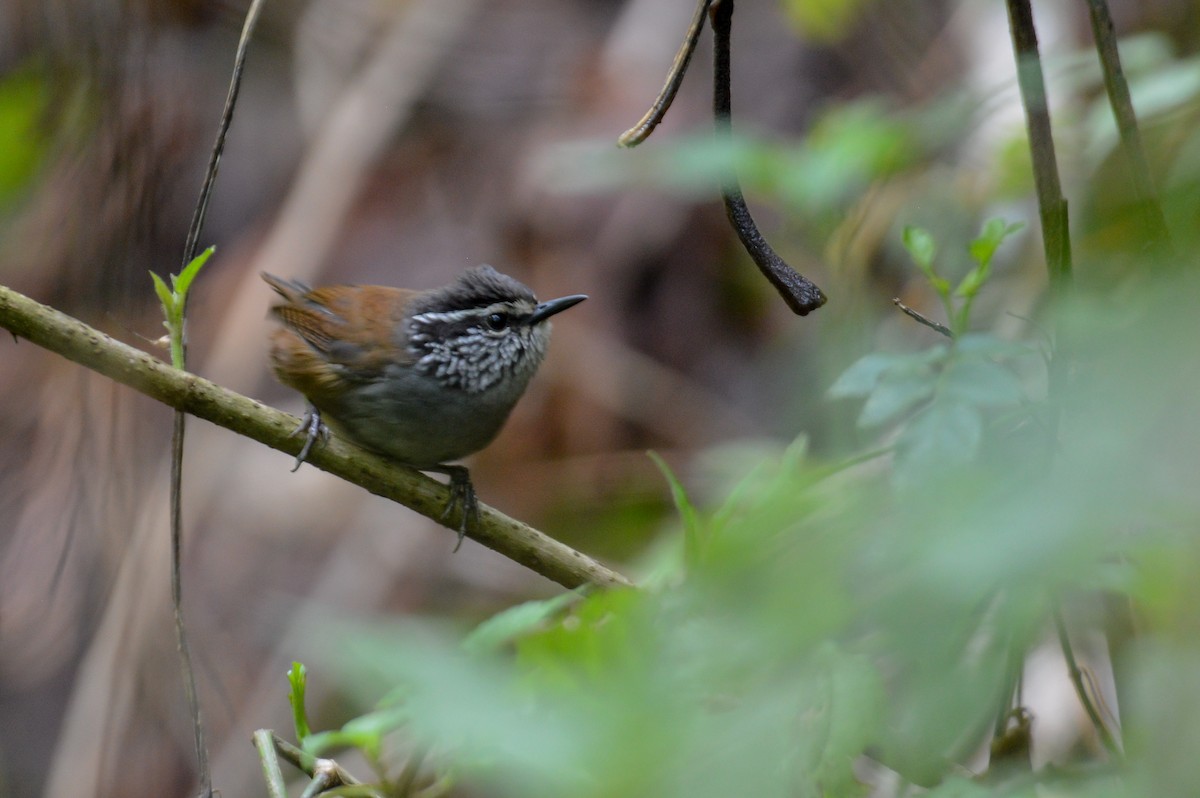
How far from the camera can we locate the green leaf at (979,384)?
1.06 meters

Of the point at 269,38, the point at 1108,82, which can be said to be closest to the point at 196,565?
the point at 269,38

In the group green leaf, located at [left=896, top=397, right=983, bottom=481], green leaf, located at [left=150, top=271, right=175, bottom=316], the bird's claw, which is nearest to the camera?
green leaf, located at [left=896, top=397, right=983, bottom=481]

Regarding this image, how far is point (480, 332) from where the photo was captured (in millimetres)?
3932

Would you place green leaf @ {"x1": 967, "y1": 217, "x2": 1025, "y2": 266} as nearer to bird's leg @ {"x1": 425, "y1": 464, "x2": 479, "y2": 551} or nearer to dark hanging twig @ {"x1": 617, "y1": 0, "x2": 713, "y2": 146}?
dark hanging twig @ {"x1": 617, "y1": 0, "x2": 713, "y2": 146}

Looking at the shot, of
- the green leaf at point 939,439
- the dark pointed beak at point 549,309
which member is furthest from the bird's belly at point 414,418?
the green leaf at point 939,439

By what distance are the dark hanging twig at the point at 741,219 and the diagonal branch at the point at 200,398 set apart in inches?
26.1

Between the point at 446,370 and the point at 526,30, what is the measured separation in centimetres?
532

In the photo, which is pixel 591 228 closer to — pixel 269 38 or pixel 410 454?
pixel 269 38

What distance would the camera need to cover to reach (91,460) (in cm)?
378

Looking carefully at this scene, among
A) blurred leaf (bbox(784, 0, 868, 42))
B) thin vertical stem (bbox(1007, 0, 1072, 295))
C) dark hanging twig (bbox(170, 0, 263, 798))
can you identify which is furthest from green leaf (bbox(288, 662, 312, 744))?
blurred leaf (bbox(784, 0, 868, 42))

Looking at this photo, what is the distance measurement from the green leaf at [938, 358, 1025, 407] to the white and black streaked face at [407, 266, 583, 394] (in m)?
2.71

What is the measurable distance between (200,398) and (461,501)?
106 cm

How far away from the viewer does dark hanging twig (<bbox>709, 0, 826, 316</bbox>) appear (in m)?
1.56

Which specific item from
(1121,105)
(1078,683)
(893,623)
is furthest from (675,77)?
(893,623)
